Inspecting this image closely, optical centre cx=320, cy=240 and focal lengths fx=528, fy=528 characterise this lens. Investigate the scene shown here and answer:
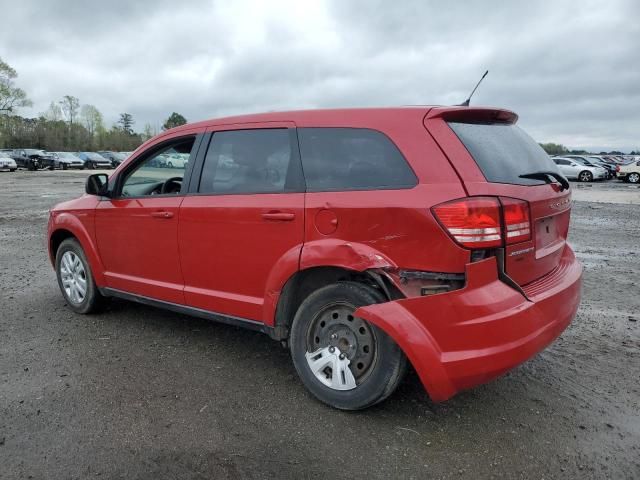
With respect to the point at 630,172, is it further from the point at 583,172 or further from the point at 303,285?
the point at 303,285

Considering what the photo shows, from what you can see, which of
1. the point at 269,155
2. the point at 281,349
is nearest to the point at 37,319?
the point at 281,349

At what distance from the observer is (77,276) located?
4.96 metres

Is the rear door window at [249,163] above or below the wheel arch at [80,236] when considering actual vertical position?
above

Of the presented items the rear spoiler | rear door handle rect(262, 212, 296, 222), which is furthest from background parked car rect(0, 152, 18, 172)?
the rear spoiler

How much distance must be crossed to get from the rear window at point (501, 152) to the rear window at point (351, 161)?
14.9 inches

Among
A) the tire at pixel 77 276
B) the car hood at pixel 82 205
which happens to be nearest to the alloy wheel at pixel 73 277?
the tire at pixel 77 276

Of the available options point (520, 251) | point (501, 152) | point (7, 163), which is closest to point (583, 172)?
point (501, 152)

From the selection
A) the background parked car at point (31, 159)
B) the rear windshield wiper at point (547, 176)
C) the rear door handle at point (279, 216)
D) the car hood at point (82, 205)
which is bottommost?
the background parked car at point (31, 159)

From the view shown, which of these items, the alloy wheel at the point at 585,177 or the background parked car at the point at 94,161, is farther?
the background parked car at the point at 94,161

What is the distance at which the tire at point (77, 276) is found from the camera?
4832 millimetres

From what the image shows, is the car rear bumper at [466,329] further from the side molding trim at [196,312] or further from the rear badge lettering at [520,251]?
the side molding trim at [196,312]

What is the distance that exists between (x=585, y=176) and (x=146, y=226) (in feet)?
111

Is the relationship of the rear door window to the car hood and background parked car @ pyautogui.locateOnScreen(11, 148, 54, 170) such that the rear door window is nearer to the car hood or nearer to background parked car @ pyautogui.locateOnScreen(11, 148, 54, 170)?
the car hood

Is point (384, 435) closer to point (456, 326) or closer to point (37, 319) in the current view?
point (456, 326)
